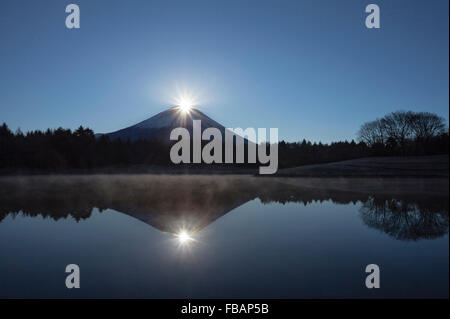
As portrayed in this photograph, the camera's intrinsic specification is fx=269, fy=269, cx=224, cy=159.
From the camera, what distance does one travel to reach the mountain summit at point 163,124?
171m

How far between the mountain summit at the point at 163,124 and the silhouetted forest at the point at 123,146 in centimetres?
9015

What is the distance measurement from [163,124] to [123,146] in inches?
4379

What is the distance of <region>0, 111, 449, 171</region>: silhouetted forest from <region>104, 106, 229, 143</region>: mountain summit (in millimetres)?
90145

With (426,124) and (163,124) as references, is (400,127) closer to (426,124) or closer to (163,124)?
(426,124)

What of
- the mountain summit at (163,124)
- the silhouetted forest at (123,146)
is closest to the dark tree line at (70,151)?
the silhouetted forest at (123,146)

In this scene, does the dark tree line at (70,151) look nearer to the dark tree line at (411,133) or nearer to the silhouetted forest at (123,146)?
the silhouetted forest at (123,146)

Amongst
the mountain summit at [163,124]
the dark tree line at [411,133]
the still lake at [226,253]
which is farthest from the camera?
the mountain summit at [163,124]

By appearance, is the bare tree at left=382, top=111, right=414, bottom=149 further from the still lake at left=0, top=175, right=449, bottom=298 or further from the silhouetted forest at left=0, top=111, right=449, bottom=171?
the still lake at left=0, top=175, right=449, bottom=298

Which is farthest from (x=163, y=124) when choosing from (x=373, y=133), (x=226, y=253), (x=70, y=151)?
(x=226, y=253)

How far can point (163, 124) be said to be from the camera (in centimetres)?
18188

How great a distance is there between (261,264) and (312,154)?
9451cm
